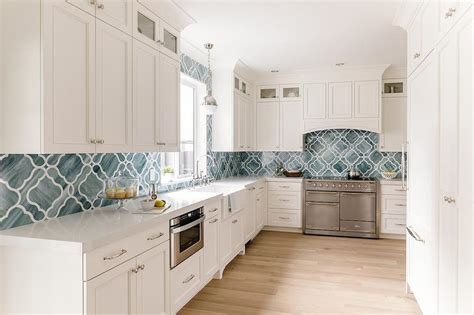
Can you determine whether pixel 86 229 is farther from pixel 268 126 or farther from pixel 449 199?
pixel 268 126

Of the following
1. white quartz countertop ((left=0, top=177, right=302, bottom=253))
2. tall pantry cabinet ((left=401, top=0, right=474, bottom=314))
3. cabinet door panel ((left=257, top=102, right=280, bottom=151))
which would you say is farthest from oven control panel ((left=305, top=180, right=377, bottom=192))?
white quartz countertop ((left=0, top=177, right=302, bottom=253))

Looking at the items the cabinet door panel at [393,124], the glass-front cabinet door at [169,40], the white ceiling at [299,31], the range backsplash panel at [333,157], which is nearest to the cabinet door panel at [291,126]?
the range backsplash panel at [333,157]

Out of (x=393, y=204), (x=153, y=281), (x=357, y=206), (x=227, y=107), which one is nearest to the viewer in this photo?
(x=153, y=281)

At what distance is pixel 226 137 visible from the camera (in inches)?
190

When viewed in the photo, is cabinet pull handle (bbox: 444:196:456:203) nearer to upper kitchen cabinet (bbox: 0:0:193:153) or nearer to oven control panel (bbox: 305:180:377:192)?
upper kitchen cabinet (bbox: 0:0:193:153)

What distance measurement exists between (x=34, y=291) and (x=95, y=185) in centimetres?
93

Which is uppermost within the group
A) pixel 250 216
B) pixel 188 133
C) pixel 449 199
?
pixel 188 133

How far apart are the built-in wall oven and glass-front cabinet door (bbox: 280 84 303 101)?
328 centimetres

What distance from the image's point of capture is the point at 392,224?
4.97 m

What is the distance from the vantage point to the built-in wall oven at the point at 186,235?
2457 mm

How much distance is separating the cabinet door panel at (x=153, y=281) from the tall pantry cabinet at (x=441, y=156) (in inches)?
69.7

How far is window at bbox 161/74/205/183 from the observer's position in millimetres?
4012

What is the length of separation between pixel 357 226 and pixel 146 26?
13.6 ft

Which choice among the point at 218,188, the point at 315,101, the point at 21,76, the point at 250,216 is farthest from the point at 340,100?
the point at 21,76
